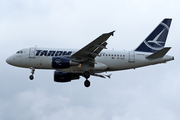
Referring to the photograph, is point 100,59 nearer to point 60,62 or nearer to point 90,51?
point 90,51

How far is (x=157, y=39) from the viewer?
4781 cm

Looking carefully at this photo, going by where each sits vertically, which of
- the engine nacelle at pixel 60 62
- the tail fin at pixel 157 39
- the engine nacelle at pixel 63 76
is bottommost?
the engine nacelle at pixel 63 76

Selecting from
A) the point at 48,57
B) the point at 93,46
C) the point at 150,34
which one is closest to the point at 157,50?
the point at 150,34

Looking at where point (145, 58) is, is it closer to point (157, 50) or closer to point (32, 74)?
point (157, 50)

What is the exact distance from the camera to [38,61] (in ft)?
143

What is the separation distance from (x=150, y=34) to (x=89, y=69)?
9411 mm

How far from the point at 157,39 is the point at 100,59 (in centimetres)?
814

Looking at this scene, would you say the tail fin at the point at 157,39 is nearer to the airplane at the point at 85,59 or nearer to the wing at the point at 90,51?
the airplane at the point at 85,59

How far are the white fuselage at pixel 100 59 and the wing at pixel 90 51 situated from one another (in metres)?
0.88

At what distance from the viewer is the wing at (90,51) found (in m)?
40.8

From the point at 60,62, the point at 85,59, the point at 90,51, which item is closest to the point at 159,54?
the point at 90,51

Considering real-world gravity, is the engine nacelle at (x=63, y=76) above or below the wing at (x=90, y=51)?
below

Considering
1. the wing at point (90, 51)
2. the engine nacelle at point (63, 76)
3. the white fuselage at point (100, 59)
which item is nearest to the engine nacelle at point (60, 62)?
the wing at point (90, 51)

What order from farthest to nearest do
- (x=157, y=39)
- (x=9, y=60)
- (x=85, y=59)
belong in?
(x=157, y=39)
(x=9, y=60)
(x=85, y=59)
